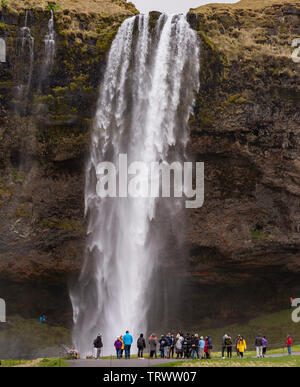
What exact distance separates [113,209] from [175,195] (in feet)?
15.6

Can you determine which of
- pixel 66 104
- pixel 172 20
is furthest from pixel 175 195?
pixel 172 20

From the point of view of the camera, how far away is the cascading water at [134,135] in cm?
3972

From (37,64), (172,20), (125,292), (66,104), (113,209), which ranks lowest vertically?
(125,292)

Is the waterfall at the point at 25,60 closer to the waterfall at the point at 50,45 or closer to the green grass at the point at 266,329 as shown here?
the waterfall at the point at 50,45

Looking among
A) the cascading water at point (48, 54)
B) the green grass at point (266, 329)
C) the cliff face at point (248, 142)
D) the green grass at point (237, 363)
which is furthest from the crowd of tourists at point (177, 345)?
the cascading water at point (48, 54)

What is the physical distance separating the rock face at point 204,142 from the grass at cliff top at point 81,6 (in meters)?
0.23

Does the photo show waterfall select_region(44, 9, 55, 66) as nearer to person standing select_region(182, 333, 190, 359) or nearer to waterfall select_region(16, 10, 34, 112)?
waterfall select_region(16, 10, 34, 112)

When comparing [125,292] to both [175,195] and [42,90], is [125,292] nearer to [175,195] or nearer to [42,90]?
[175,195]

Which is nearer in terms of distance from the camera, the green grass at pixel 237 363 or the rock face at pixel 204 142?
the green grass at pixel 237 363

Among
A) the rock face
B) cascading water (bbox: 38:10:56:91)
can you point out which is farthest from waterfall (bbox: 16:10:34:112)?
cascading water (bbox: 38:10:56:91)

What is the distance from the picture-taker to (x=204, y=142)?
1581 inches

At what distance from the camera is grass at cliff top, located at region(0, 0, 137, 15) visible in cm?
4203

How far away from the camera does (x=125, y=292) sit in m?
38.8
